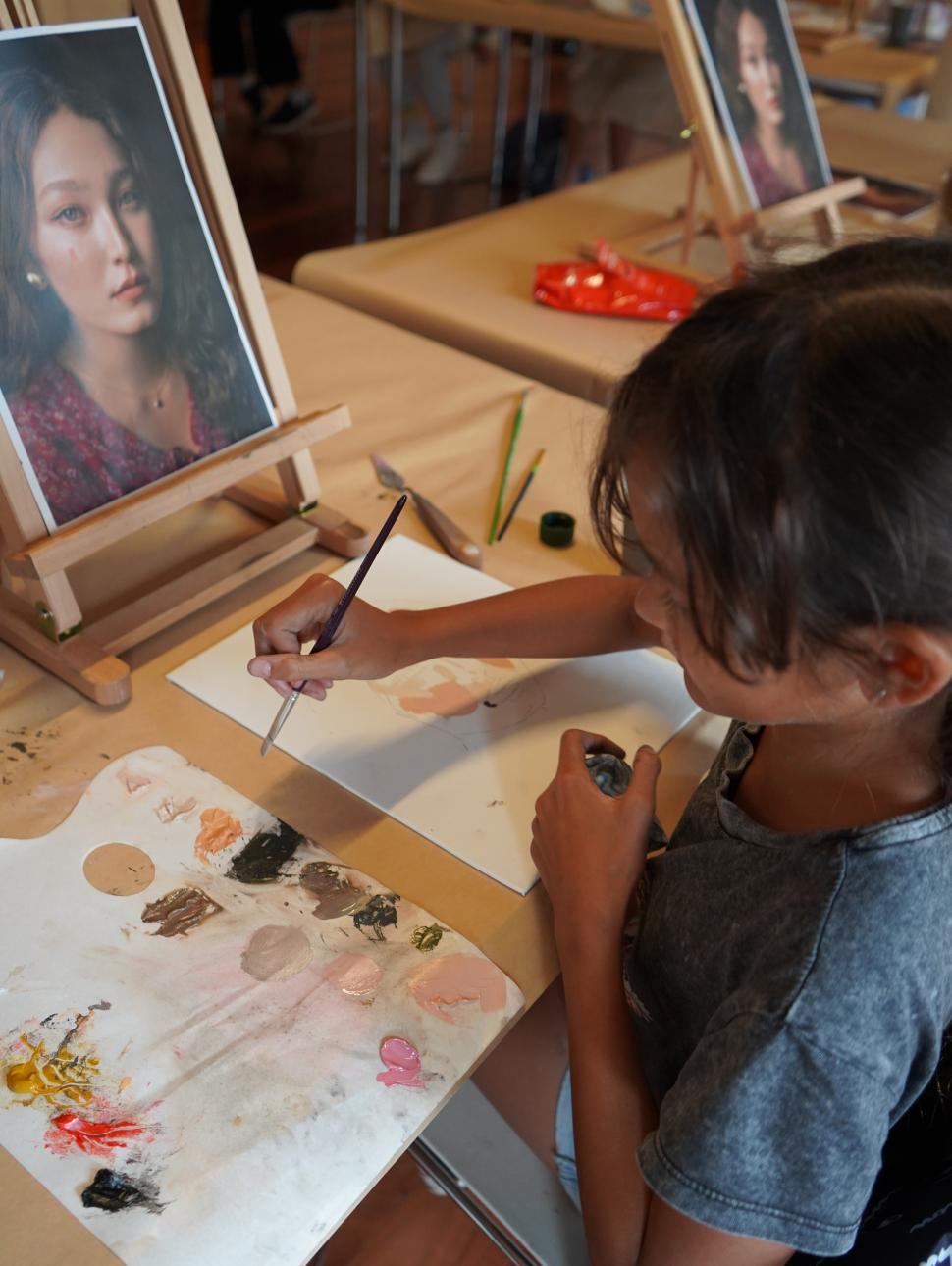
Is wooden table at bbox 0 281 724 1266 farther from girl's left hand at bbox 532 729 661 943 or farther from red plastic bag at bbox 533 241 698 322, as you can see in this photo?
red plastic bag at bbox 533 241 698 322

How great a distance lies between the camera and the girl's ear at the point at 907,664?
1.75 ft

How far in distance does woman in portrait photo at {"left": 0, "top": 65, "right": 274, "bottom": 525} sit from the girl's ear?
2.15 feet

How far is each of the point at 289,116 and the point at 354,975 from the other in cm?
476

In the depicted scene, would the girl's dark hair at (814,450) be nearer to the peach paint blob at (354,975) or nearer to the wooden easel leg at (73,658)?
the peach paint blob at (354,975)

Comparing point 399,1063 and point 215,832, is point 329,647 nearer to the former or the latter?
point 215,832

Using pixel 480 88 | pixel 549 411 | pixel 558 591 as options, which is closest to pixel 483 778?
pixel 558 591

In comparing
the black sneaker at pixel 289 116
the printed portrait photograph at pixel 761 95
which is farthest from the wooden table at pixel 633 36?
the black sneaker at pixel 289 116

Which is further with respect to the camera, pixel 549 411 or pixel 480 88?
pixel 480 88

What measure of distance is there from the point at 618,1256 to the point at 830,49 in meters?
3.42

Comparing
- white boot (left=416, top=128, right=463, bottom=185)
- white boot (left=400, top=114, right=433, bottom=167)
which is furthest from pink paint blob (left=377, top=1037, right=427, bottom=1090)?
white boot (left=400, top=114, right=433, bottom=167)

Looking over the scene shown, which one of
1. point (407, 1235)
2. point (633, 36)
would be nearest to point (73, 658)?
point (407, 1235)

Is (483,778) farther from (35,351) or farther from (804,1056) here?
(35,351)

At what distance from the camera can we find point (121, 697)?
88cm

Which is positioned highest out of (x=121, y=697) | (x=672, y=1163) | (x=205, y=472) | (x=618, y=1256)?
(x=205, y=472)
